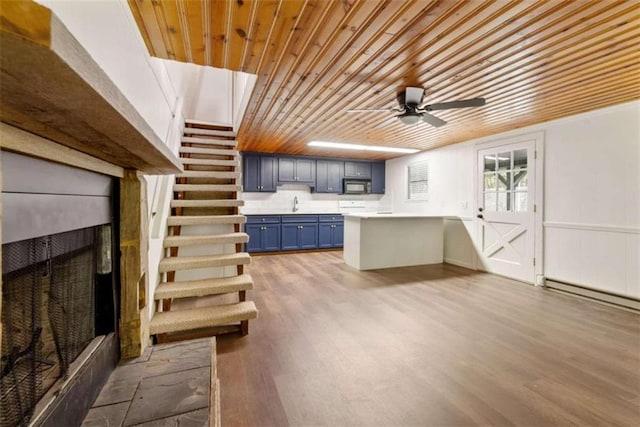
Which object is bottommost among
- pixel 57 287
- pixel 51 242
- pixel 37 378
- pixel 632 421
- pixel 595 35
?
pixel 632 421

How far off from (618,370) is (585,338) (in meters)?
0.51

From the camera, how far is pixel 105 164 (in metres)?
1.15

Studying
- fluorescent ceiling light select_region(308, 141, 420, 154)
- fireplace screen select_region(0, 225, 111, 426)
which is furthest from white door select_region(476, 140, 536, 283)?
fireplace screen select_region(0, 225, 111, 426)

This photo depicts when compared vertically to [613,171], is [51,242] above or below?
below

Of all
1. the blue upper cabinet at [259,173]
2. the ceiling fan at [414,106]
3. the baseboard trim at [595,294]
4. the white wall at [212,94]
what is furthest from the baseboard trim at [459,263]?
the white wall at [212,94]

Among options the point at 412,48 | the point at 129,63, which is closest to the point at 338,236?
the point at 412,48

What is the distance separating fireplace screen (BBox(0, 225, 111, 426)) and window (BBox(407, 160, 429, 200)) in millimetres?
5934

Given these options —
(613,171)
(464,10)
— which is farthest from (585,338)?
(464,10)

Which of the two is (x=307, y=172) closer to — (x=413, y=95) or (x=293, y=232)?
(x=293, y=232)

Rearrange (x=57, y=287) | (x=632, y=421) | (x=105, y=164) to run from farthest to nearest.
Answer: (x=632, y=421), (x=105, y=164), (x=57, y=287)

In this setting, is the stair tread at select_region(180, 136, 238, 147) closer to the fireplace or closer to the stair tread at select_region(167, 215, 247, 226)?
the stair tread at select_region(167, 215, 247, 226)

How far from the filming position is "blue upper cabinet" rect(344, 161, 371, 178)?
714 centimetres

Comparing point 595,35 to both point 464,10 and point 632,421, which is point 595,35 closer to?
point 464,10

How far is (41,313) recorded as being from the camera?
35.3 inches
